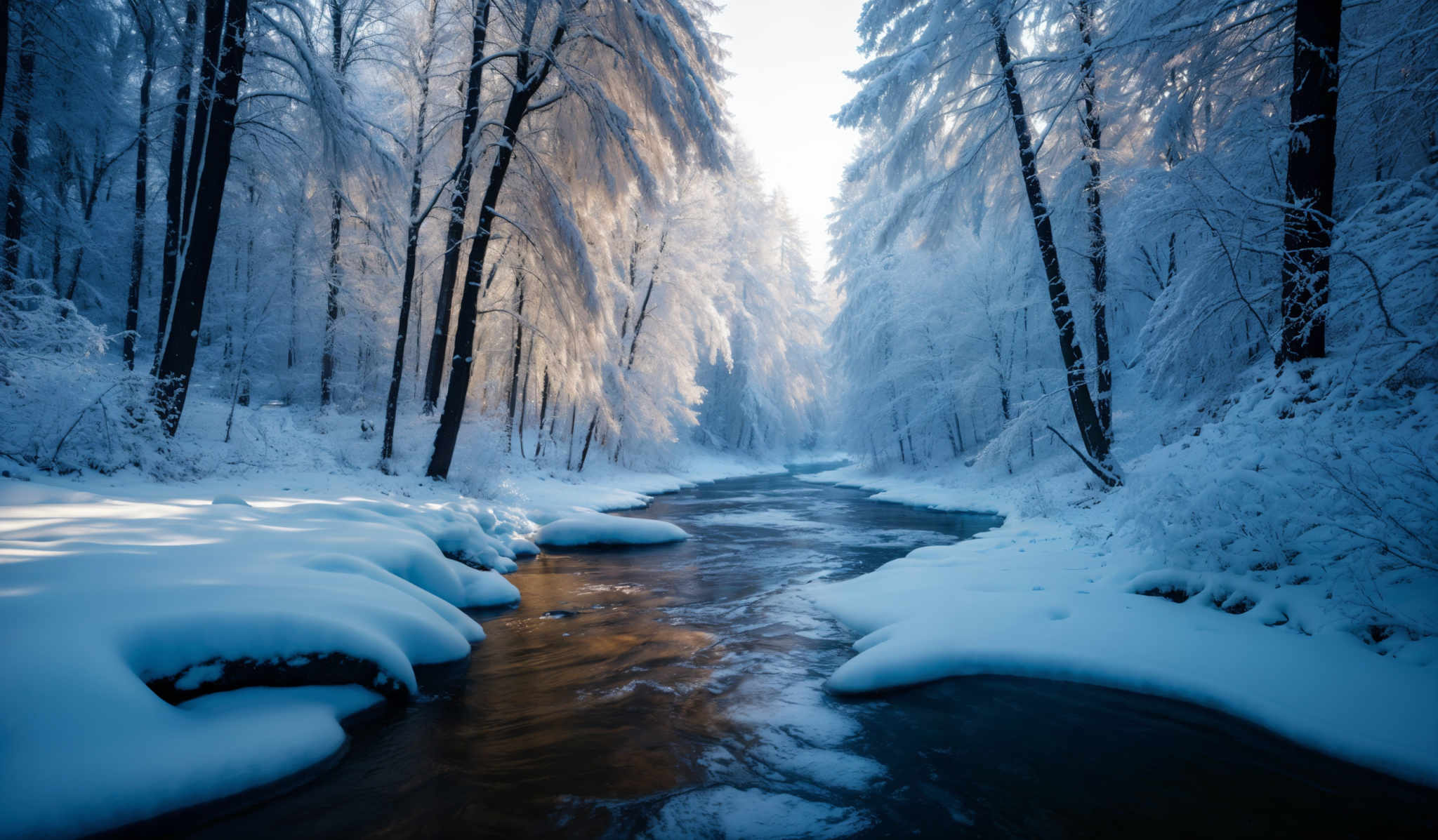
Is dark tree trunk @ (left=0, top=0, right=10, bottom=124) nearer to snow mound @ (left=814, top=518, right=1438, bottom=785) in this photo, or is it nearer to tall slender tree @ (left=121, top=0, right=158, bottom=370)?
tall slender tree @ (left=121, top=0, right=158, bottom=370)

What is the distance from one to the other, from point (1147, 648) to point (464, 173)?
12621mm

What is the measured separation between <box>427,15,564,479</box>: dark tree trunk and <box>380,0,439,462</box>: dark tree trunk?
138cm

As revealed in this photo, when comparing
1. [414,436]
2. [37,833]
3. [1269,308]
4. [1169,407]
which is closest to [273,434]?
[414,436]

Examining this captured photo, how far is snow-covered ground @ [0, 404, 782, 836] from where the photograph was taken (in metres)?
2.32

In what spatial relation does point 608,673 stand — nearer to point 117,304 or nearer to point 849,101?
point 849,101

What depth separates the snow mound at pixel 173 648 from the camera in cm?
230

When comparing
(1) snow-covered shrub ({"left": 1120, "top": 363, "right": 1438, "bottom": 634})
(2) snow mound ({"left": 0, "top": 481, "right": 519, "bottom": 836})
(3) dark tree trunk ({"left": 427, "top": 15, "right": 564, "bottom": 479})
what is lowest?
(2) snow mound ({"left": 0, "top": 481, "right": 519, "bottom": 836})

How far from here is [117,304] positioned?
23188 mm

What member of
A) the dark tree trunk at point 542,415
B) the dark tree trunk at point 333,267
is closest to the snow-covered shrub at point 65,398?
the dark tree trunk at point 333,267

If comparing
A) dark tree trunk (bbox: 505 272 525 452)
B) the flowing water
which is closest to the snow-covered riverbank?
the flowing water

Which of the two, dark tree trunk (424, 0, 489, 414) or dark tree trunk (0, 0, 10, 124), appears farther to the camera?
dark tree trunk (424, 0, 489, 414)

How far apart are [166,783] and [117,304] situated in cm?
3112

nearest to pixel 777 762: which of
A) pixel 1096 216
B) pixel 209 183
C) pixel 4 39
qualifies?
pixel 209 183

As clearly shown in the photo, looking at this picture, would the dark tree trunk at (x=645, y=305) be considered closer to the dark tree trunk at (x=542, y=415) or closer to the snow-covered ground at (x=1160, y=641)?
the dark tree trunk at (x=542, y=415)
